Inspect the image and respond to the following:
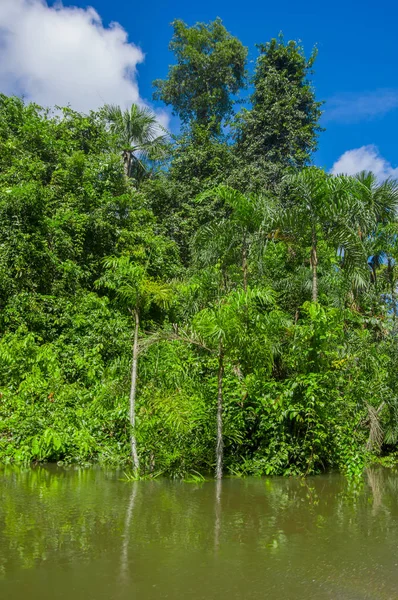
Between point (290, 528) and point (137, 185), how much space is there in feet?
62.4

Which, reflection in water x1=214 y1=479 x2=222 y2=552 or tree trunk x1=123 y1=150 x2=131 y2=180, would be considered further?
tree trunk x1=123 y1=150 x2=131 y2=180

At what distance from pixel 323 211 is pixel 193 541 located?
6611 mm

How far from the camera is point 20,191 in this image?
12727 millimetres

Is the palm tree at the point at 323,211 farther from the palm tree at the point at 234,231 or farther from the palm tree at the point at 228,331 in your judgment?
the palm tree at the point at 228,331

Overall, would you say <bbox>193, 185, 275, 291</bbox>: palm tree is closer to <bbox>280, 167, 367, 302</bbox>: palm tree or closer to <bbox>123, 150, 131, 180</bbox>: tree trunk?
<bbox>280, 167, 367, 302</bbox>: palm tree

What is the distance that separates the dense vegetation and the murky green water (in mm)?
1205

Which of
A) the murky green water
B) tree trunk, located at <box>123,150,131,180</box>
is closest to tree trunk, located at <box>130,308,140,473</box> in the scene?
the murky green water

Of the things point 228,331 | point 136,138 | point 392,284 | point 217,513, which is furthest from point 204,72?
point 217,513

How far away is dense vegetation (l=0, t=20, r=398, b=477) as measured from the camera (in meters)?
7.97

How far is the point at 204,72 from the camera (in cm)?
2398

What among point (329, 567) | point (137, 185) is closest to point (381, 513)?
point (329, 567)

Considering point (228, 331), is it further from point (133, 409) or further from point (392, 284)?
point (392, 284)

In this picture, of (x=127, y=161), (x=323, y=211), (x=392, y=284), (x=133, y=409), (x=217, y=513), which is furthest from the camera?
(x=127, y=161)

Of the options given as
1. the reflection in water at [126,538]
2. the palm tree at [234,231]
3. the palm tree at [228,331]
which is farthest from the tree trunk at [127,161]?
the reflection in water at [126,538]
